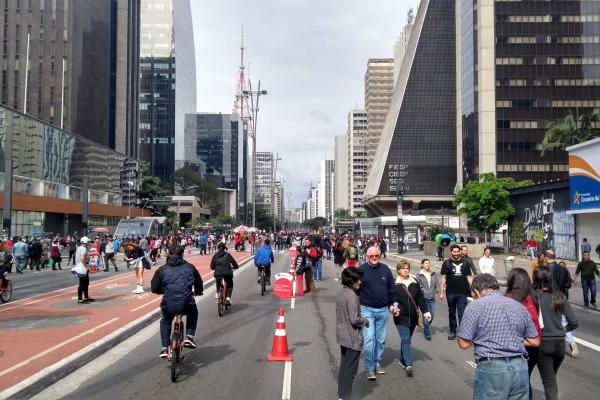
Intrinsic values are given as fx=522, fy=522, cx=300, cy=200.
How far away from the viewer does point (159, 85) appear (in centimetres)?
13812

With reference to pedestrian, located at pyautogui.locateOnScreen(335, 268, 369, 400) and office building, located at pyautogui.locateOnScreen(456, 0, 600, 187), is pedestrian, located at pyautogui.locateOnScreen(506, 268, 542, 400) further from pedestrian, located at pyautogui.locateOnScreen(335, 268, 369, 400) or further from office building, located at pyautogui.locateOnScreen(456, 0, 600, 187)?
office building, located at pyautogui.locateOnScreen(456, 0, 600, 187)

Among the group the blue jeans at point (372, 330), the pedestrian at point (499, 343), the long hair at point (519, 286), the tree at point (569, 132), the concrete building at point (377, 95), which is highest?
the concrete building at point (377, 95)

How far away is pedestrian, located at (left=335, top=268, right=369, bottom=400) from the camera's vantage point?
588 cm

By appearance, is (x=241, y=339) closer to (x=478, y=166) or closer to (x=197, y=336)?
(x=197, y=336)

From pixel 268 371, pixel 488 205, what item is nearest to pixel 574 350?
pixel 268 371

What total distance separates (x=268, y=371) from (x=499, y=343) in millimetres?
4168

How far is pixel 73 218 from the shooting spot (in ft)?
188

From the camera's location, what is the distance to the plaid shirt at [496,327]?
4078mm

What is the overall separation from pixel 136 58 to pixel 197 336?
115948 millimetres

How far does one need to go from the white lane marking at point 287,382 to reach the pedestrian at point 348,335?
74cm

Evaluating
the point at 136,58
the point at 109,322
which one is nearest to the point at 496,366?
the point at 109,322

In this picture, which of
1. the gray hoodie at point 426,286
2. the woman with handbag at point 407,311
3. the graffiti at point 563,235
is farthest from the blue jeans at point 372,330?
the graffiti at point 563,235

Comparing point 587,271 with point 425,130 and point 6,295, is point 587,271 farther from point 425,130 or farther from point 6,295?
point 425,130

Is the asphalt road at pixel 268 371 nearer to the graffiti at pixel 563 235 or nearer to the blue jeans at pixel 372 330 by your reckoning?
the blue jeans at pixel 372 330
